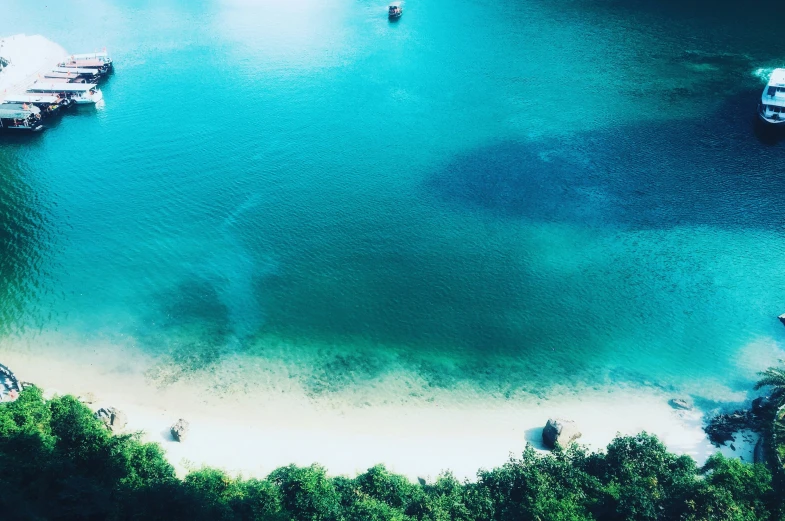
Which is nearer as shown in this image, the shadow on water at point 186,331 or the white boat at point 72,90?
the shadow on water at point 186,331

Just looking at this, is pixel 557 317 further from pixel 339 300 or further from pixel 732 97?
pixel 732 97

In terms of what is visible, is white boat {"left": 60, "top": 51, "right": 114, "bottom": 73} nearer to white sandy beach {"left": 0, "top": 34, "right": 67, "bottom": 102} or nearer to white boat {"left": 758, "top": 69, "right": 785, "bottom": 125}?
white sandy beach {"left": 0, "top": 34, "right": 67, "bottom": 102}

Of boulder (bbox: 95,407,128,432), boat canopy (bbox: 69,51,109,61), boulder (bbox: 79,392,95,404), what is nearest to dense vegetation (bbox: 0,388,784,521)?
boulder (bbox: 95,407,128,432)

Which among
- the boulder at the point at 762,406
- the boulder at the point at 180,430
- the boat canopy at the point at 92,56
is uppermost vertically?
the boat canopy at the point at 92,56

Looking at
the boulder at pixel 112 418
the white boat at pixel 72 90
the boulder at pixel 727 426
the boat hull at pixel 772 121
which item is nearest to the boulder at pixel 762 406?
the boulder at pixel 727 426

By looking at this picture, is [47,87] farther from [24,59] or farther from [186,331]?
[186,331]

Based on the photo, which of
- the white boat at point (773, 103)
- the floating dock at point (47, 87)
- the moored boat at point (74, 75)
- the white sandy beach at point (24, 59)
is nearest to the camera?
the white boat at point (773, 103)

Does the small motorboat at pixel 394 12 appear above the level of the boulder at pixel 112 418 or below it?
above

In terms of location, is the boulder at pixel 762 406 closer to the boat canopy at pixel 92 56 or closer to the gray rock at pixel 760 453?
the gray rock at pixel 760 453
